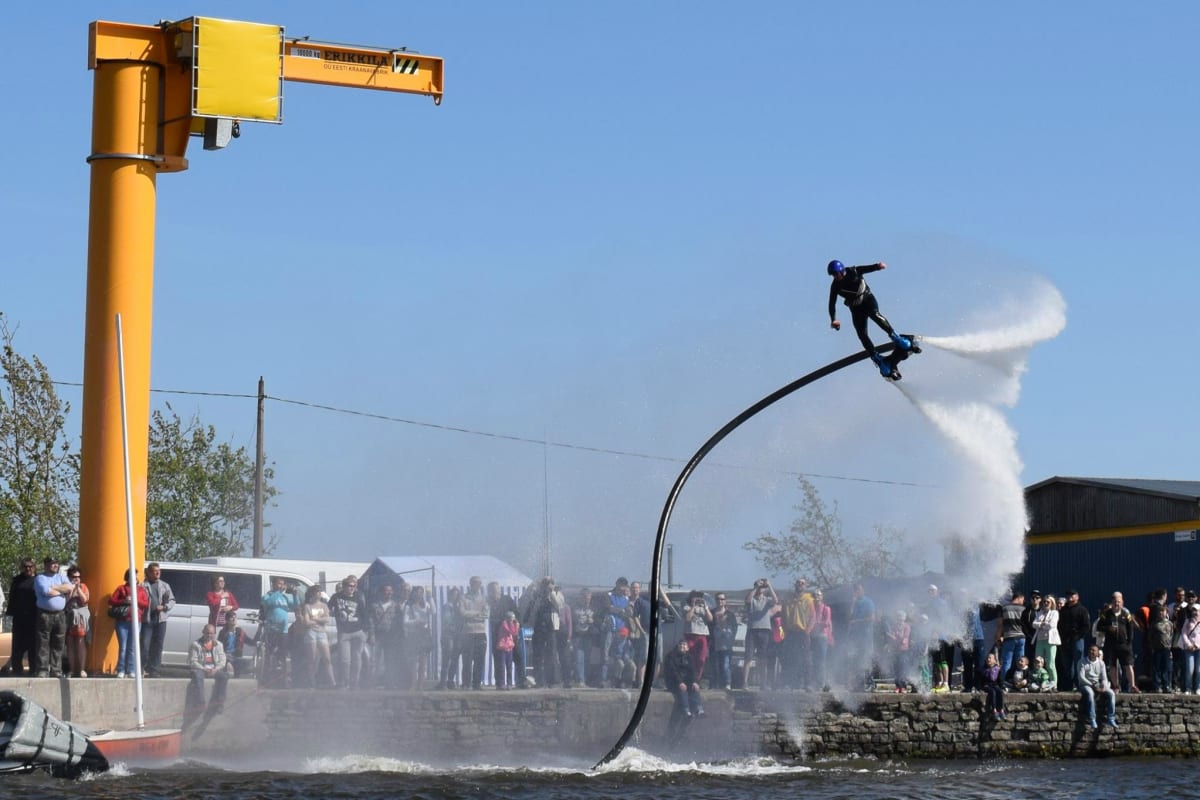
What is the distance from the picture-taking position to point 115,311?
95.6ft

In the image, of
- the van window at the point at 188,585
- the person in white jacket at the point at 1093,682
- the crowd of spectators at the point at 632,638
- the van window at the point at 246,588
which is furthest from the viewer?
the van window at the point at 246,588

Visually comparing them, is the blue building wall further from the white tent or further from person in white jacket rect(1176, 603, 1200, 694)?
the white tent

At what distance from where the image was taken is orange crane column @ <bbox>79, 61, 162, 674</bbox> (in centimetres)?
2875

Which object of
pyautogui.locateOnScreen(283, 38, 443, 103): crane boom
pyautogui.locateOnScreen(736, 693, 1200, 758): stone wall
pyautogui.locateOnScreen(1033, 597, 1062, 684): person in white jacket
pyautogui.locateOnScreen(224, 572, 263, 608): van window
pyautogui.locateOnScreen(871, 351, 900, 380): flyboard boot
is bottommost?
pyautogui.locateOnScreen(736, 693, 1200, 758): stone wall

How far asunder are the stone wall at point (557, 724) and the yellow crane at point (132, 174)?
1935mm

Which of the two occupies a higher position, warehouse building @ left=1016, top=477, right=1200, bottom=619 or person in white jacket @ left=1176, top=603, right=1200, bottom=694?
warehouse building @ left=1016, top=477, right=1200, bottom=619

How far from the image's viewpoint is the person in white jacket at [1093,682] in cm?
3089

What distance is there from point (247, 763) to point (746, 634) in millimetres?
9188

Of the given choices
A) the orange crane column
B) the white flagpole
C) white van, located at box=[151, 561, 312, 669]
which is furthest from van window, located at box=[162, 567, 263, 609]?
the white flagpole

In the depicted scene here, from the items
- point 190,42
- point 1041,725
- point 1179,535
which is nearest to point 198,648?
point 190,42

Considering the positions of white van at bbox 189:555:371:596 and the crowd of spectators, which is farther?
white van at bbox 189:555:371:596

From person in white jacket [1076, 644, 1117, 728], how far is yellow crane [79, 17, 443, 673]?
1770 centimetres

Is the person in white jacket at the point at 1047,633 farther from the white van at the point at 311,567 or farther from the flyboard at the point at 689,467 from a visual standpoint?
the white van at the point at 311,567

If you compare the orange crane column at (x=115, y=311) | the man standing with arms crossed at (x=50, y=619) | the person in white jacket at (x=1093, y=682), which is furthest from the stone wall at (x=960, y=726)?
the man standing with arms crossed at (x=50, y=619)
